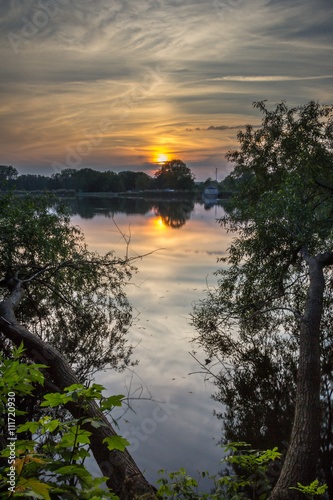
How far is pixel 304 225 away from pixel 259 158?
24.5ft

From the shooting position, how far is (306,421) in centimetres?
492

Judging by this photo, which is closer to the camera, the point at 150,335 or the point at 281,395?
the point at 281,395

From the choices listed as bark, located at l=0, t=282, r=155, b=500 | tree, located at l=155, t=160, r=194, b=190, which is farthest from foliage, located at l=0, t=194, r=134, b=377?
tree, located at l=155, t=160, r=194, b=190

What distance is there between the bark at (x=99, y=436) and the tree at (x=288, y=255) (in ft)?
4.66

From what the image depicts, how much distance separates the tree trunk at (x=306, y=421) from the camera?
416 cm

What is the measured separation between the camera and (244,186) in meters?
17.9

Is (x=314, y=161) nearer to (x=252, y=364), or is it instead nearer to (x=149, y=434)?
(x=252, y=364)

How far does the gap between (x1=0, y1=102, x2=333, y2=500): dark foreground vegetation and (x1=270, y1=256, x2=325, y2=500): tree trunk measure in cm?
2

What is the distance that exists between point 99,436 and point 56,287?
18.7ft

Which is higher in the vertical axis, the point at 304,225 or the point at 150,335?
the point at 304,225

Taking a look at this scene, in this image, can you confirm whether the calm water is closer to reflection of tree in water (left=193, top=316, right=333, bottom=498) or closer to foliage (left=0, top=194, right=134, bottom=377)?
reflection of tree in water (left=193, top=316, right=333, bottom=498)

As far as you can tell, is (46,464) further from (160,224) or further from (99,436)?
(160,224)

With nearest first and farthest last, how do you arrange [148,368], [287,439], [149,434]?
[287,439] < [149,434] < [148,368]

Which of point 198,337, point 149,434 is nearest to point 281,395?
point 149,434
